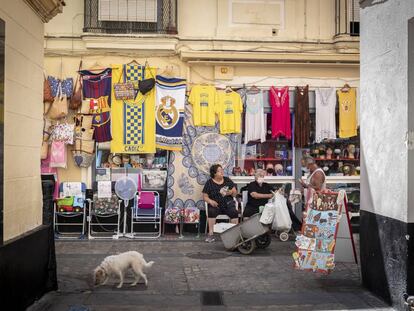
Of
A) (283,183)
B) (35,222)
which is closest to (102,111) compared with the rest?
(283,183)

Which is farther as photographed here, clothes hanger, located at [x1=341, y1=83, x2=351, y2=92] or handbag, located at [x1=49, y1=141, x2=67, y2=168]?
clothes hanger, located at [x1=341, y1=83, x2=351, y2=92]

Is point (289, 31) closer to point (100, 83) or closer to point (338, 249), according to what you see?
point (100, 83)

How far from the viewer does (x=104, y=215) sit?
38.4 feet

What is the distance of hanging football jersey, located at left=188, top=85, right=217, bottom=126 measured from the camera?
1217cm

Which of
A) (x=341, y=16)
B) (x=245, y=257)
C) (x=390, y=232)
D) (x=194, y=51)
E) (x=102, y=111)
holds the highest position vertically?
(x=341, y=16)

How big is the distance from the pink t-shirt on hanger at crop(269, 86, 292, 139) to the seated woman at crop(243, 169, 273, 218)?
1.17 metres

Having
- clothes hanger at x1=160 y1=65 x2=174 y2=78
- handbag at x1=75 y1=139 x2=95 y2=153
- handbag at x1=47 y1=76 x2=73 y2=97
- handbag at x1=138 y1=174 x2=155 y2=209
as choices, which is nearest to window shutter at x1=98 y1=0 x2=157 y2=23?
clothes hanger at x1=160 y1=65 x2=174 y2=78

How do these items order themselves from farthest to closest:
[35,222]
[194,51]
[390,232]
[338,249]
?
[194,51] → [338,249] → [35,222] → [390,232]

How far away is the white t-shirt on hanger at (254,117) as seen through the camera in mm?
12344

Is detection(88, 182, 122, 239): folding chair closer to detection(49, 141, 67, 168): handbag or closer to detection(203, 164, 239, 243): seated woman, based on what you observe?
detection(49, 141, 67, 168): handbag

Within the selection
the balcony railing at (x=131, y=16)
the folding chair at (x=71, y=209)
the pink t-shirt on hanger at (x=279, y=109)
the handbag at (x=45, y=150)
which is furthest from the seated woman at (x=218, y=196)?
the handbag at (x=45, y=150)

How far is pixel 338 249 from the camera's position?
26.8 ft

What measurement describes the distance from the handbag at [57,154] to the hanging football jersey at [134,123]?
1.07m

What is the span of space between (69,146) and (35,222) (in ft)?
17.6
